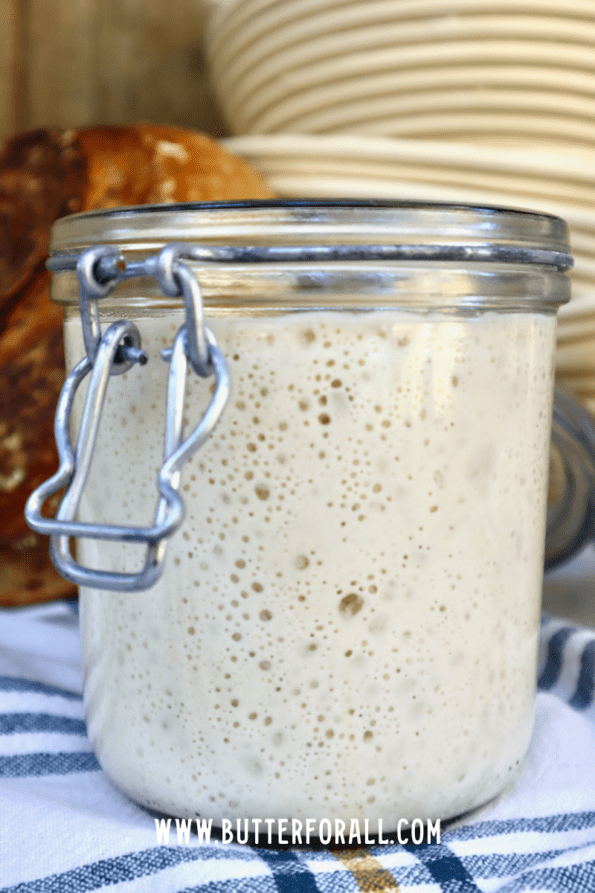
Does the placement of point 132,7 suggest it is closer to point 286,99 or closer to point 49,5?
point 49,5

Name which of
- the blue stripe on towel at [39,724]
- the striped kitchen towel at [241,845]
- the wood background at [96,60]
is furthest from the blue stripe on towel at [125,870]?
the wood background at [96,60]

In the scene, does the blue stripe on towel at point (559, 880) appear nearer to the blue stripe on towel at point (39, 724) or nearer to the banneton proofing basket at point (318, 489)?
the banneton proofing basket at point (318, 489)

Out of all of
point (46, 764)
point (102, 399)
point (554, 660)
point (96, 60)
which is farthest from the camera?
point (96, 60)

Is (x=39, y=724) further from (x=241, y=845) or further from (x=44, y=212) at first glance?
(x=44, y=212)

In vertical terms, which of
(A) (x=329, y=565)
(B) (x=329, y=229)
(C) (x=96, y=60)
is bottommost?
(A) (x=329, y=565)

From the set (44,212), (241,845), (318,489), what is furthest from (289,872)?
(44,212)

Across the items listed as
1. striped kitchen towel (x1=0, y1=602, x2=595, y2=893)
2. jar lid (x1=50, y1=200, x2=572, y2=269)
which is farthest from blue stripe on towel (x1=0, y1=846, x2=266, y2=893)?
jar lid (x1=50, y1=200, x2=572, y2=269)

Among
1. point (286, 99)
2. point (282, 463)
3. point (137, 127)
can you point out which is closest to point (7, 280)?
point (137, 127)
